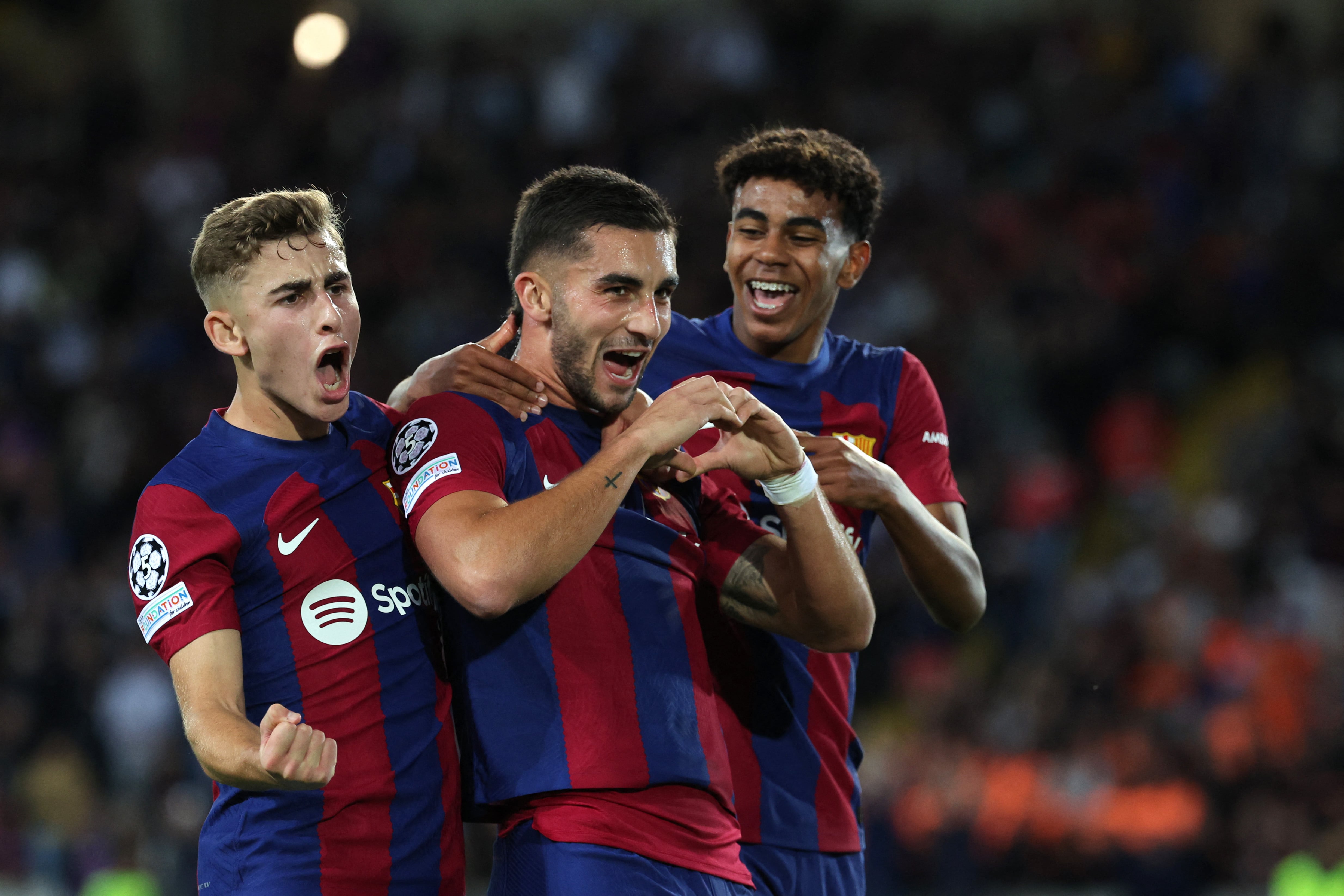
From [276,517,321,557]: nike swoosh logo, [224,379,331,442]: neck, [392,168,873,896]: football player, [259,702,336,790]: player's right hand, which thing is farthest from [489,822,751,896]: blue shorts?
[224,379,331,442]: neck

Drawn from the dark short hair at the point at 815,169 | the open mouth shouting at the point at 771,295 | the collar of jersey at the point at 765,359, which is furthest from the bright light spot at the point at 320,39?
the open mouth shouting at the point at 771,295

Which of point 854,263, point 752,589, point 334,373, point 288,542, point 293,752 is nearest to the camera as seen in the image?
point 293,752

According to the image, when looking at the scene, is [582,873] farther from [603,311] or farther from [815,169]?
[815,169]

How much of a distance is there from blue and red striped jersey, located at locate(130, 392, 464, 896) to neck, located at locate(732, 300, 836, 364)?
1.55 metres

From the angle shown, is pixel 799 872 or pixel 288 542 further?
pixel 799 872

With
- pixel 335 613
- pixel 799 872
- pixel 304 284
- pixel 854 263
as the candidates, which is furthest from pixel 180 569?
pixel 854 263

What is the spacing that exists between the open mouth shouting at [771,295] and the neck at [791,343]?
6 cm

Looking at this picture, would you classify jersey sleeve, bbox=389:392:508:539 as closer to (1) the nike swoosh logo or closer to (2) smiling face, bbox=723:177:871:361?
(1) the nike swoosh logo

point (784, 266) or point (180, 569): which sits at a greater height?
point (784, 266)

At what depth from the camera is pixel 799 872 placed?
4.16 meters

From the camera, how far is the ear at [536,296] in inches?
138

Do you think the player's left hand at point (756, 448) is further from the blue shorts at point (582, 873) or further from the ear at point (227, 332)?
the ear at point (227, 332)

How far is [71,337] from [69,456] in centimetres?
137

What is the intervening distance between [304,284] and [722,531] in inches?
45.4
